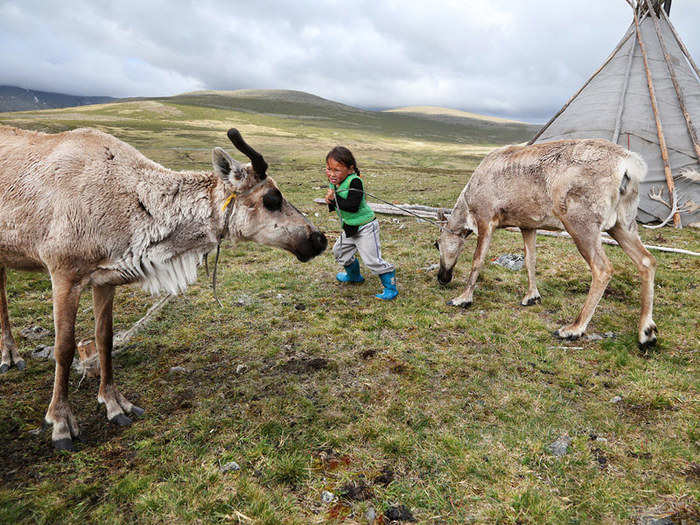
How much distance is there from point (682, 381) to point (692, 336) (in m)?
1.79

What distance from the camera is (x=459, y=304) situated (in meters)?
8.08

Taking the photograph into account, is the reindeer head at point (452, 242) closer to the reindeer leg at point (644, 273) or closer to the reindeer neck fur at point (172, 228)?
the reindeer leg at point (644, 273)

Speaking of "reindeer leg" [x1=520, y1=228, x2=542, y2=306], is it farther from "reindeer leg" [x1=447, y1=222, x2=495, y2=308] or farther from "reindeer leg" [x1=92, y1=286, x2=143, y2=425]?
"reindeer leg" [x1=92, y1=286, x2=143, y2=425]

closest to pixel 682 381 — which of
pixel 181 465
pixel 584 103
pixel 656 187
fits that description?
pixel 181 465

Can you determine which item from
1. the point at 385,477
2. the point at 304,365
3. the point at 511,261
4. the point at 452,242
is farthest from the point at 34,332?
the point at 511,261

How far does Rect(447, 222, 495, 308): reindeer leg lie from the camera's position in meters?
8.09

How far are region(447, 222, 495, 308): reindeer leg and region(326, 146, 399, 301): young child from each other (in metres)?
1.40

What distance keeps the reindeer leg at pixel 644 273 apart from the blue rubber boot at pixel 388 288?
4.28 metres

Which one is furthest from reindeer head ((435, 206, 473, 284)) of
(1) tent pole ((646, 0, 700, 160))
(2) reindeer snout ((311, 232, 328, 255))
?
(1) tent pole ((646, 0, 700, 160))

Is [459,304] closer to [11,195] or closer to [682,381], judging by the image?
[682,381]

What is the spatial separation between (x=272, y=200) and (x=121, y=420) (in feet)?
10.7

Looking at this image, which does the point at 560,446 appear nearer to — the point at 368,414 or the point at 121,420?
the point at 368,414

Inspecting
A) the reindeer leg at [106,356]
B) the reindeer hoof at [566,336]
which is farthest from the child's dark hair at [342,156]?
the reindeer hoof at [566,336]

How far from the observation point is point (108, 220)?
439cm
